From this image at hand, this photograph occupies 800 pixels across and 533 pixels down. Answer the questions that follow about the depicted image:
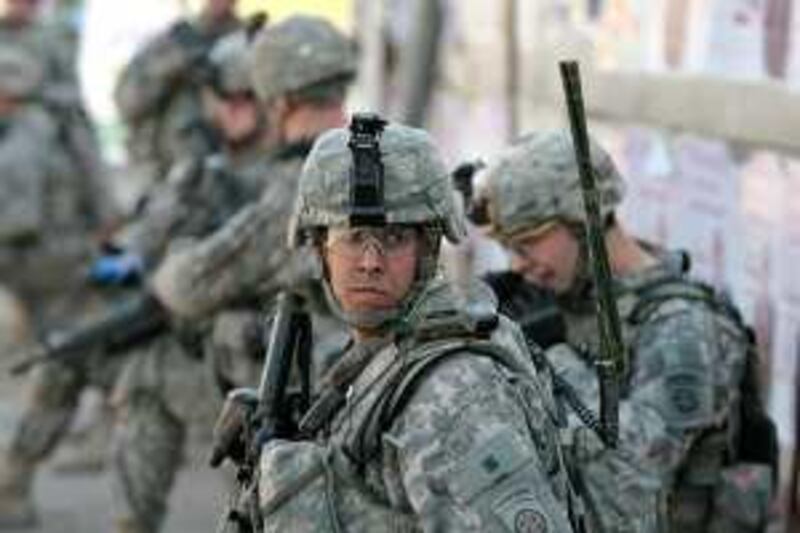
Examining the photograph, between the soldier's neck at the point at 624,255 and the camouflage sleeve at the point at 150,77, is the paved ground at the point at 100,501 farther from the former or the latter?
the soldier's neck at the point at 624,255

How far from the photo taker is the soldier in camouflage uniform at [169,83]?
10.5 m

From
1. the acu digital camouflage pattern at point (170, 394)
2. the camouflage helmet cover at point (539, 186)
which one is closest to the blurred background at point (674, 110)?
the acu digital camouflage pattern at point (170, 394)

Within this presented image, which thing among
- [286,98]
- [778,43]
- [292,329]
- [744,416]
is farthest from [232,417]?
[778,43]

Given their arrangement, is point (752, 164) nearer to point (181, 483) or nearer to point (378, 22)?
point (181, 483)

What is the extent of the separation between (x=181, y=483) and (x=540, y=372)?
616cm

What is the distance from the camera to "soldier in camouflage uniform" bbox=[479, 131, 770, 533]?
5.38 meters

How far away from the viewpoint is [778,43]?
295 inches

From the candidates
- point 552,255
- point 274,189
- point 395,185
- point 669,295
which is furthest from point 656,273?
point 274,189

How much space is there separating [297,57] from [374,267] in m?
3.21

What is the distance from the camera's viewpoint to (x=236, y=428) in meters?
4.56

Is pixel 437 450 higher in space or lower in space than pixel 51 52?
higher

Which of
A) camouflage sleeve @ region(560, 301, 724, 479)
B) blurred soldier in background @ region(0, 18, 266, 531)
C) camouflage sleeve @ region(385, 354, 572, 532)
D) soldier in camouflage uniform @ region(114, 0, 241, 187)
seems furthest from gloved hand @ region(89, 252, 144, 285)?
camouflage sleeve @ region(385, 354, 572, 532)

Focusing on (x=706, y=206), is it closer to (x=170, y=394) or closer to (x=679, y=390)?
(x=170, y=394)

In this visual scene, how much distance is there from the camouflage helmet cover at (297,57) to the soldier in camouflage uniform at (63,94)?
11.9 ft
